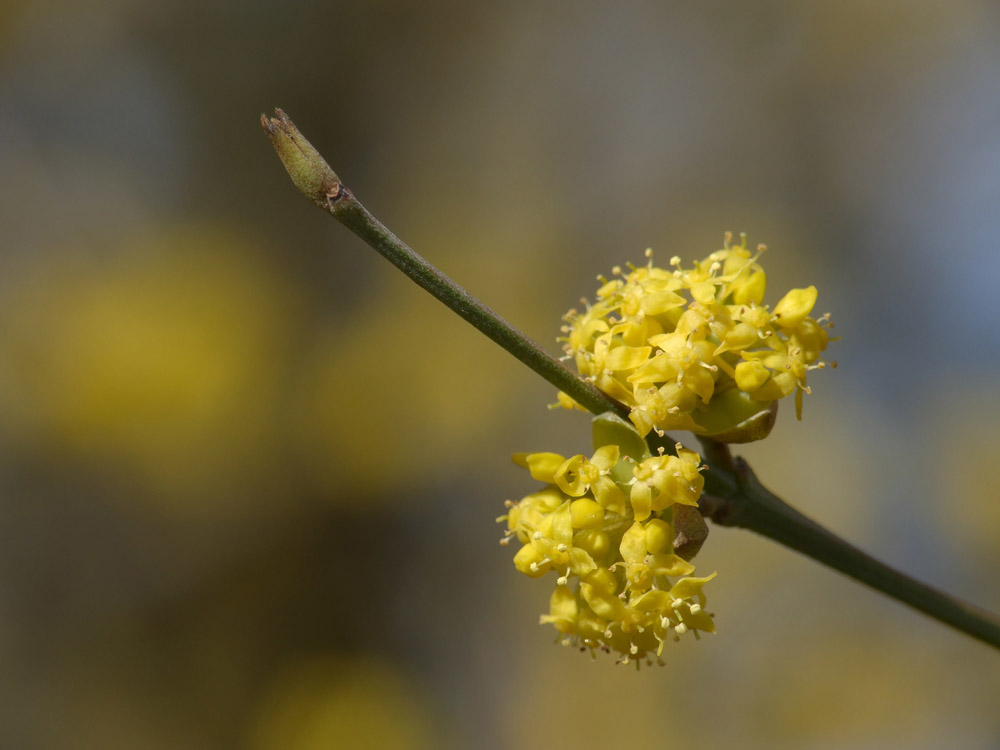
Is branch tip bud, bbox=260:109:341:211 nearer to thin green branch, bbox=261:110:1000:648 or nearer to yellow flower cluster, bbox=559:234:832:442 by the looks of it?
thin green branch, bbox=261:110:1000:648

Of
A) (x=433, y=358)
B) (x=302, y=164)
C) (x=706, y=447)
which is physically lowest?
(x=302, y=164)

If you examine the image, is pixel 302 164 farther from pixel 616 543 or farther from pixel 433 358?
pixel 433 358

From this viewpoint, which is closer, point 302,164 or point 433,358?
point 302,164

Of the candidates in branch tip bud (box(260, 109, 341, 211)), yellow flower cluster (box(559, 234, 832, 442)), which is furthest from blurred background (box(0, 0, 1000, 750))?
branch tip bud (box(260, 109, 341, 211))

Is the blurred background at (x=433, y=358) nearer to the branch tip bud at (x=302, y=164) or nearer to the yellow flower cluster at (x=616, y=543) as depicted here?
the yellow flower cluster at (x=616, y=543)

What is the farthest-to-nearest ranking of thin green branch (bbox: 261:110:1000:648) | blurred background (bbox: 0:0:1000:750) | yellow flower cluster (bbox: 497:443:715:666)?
blurred background (bbox: 0:0:1000:750)
yellow flower cluster (bbox: 497:443:715:666)
thin green branch (bbox: 261:110:1000:648)

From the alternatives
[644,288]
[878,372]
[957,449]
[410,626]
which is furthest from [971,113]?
[644,288]

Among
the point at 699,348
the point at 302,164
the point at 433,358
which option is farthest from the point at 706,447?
the point at 433,358
